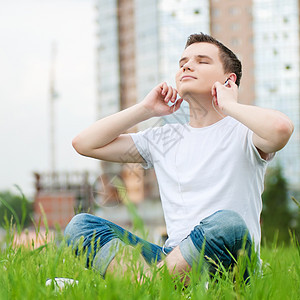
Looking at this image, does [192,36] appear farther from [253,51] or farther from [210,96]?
[253,51]

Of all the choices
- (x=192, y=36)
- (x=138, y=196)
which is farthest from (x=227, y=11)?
(x=192, y=36)

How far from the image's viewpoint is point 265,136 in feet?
4.90

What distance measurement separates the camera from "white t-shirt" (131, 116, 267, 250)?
163 centimetres

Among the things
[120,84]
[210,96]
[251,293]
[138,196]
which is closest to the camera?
[251,293]

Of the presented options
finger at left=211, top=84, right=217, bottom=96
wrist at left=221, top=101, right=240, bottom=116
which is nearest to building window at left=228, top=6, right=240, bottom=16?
finger at left=211, top=84, right=217, bottom=96

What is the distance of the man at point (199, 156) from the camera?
148cm

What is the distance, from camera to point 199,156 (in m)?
1.74

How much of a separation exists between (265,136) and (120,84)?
3540cm

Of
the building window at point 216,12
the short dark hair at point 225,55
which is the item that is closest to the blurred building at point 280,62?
the building window at point 216,12

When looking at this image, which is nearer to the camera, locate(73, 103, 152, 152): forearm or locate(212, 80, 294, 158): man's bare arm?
locate(212, 80, 294, 158): man's bare arm

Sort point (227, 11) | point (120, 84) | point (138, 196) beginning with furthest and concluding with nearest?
point (120, 84) < point (227, 11) < point (138, 196)

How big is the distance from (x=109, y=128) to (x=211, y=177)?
1.52ft

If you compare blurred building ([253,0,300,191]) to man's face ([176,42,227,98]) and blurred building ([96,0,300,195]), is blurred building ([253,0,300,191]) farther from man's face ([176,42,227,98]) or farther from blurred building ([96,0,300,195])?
man's face ([176,42,227,98])

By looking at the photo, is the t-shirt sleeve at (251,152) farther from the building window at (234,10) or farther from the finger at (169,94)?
the building window at (234,10)
